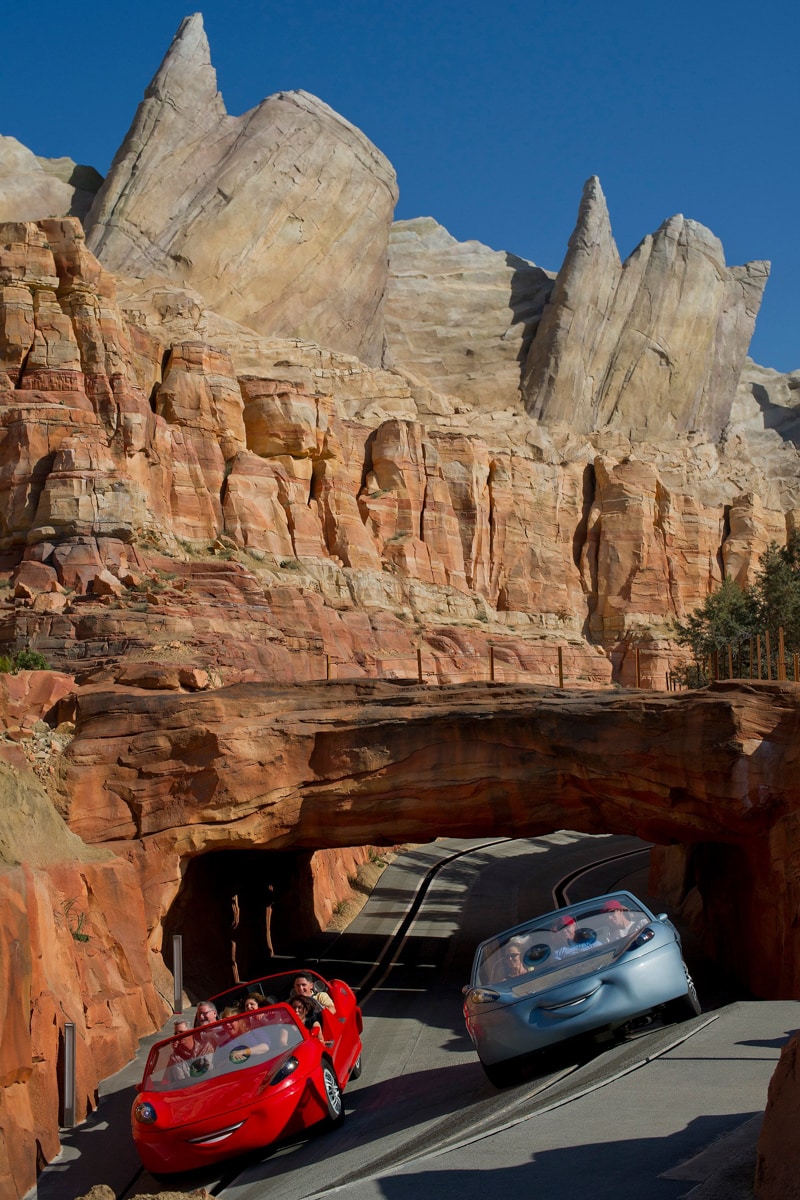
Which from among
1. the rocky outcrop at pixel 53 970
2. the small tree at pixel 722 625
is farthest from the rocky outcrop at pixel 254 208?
the rocky outcrop at pixel 53 970

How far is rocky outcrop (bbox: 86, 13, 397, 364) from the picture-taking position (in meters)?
77.2

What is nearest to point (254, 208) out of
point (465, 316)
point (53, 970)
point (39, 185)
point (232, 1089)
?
point (39, 185)

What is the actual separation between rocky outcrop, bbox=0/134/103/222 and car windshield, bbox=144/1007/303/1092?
76038 mm

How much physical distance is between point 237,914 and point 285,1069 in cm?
1322

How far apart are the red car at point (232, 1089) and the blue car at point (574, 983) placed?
1848 millimetres

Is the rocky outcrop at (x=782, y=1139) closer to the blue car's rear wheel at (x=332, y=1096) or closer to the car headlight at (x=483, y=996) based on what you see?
the car headlight at (x=483, y=996)

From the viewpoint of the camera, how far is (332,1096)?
540 inches

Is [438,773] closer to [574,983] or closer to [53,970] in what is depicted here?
[53,970]

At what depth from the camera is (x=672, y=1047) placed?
12117 mm

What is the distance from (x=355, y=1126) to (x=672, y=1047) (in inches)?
152

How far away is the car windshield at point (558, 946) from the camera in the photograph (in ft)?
42.9

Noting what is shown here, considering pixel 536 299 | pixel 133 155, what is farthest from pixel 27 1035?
pixel 536 299

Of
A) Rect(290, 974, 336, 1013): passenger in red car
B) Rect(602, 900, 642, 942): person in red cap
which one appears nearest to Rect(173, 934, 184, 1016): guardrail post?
Rect(290, 974, 336, 1013): passenger in red car

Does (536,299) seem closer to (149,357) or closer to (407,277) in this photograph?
(407,277)
